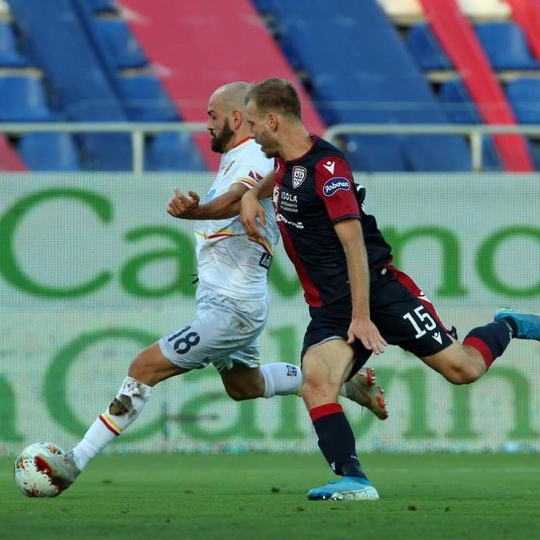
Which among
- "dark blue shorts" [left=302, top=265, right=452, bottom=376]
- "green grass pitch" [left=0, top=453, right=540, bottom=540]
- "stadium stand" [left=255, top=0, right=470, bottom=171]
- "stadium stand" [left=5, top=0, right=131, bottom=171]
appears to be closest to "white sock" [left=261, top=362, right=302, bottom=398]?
"green grass pitch" [left=0, top=453, right=540, bottom=540]

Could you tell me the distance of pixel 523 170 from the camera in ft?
47.2

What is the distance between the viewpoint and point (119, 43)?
15.0 metres

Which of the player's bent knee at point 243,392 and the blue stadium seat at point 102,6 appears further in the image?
the blue stadium seat at point 102,6

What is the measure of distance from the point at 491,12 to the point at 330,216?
10.1 metres

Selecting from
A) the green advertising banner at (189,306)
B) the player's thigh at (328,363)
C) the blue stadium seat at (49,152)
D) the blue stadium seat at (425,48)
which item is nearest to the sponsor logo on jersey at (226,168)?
the player's thigh at (328,363)

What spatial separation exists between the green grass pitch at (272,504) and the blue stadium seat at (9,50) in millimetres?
5277

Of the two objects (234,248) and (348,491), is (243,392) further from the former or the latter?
(348,491)

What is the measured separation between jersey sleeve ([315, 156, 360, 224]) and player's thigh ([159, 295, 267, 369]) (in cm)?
129

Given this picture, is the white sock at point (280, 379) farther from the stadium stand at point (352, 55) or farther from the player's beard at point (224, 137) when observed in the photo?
the stadium stand at point (352, 55)

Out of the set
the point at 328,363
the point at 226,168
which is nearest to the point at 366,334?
the point at 328,363

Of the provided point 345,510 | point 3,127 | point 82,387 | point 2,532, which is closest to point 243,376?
point 345,510

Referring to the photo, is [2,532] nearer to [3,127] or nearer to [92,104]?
[3,127]

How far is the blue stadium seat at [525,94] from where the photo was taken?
1499cm

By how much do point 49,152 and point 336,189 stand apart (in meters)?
7.74
